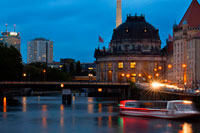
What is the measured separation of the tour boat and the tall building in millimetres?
68608

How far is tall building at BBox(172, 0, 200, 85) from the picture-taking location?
16712 cm

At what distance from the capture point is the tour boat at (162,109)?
8669 centimetres

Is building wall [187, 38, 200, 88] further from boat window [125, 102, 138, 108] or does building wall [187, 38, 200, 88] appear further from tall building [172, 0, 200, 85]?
boat window [125, 102, 138, 108]

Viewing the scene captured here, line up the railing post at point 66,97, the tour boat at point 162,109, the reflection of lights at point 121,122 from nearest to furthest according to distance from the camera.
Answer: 1. the reflection of lights at point 121,122
2. the tour boat at point 162,109
3. the railing post at point 66,97

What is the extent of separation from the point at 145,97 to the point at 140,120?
61967 millimetres

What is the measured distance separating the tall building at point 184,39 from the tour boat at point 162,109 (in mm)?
68608

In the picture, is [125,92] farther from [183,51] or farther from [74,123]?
[74,123]

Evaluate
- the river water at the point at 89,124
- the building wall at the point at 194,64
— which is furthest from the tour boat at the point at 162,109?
the building wall at the point at 194,64

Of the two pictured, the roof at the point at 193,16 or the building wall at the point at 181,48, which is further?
the roof at the point at 193,16

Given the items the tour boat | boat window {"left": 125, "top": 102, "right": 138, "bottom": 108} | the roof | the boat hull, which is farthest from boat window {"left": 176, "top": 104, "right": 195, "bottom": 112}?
the roof

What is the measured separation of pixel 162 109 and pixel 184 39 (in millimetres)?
83727

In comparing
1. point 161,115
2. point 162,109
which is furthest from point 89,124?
point 162,109

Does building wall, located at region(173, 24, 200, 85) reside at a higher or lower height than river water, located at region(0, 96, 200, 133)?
higher

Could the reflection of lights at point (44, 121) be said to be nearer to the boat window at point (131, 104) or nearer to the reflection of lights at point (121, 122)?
the reflection of lights at point (121, 122)
